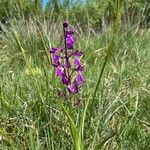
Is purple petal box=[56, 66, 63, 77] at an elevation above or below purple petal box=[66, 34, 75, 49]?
below

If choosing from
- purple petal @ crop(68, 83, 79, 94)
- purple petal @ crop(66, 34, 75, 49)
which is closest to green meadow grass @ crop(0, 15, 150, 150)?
purple petal @ crop(68, 83, 79, 94)

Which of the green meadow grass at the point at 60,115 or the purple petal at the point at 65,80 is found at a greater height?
the purple petal at the point at 65,80

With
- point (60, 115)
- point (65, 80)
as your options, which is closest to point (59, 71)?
point (65, 80)

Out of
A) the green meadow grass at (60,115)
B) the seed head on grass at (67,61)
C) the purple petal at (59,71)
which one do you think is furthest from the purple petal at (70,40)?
the green meadow grass at (60,115)

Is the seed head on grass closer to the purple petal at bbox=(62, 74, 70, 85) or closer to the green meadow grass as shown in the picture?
the purple petal at bbox=(62, 74, 70, 85)

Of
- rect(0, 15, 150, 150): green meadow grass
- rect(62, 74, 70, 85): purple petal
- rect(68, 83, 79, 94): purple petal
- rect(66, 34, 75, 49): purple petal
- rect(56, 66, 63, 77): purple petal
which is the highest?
rect(66, 34, 75, 49): purple petal

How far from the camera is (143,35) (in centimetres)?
693

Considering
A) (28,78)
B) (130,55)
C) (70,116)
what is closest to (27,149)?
(70,116)

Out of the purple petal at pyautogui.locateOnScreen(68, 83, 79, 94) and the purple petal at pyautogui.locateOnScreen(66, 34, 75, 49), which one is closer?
the purple petal at pyautogui.locateOnScreen(66, 34, 75, 49)

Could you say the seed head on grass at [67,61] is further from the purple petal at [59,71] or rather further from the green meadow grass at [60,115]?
the green meadow grass at [60,115]

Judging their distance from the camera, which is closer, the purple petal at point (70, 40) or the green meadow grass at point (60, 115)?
the purple petal at point (70, 40)

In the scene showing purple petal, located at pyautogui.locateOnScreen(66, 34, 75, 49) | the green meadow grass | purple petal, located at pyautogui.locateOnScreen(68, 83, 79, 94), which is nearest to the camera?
purple petal, located at pyautogui.locateOnScreen(66, 34, 75, 49)

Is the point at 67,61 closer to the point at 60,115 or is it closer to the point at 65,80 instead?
the point at 65,80

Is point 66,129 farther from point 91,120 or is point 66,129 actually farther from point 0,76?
point 0,76
